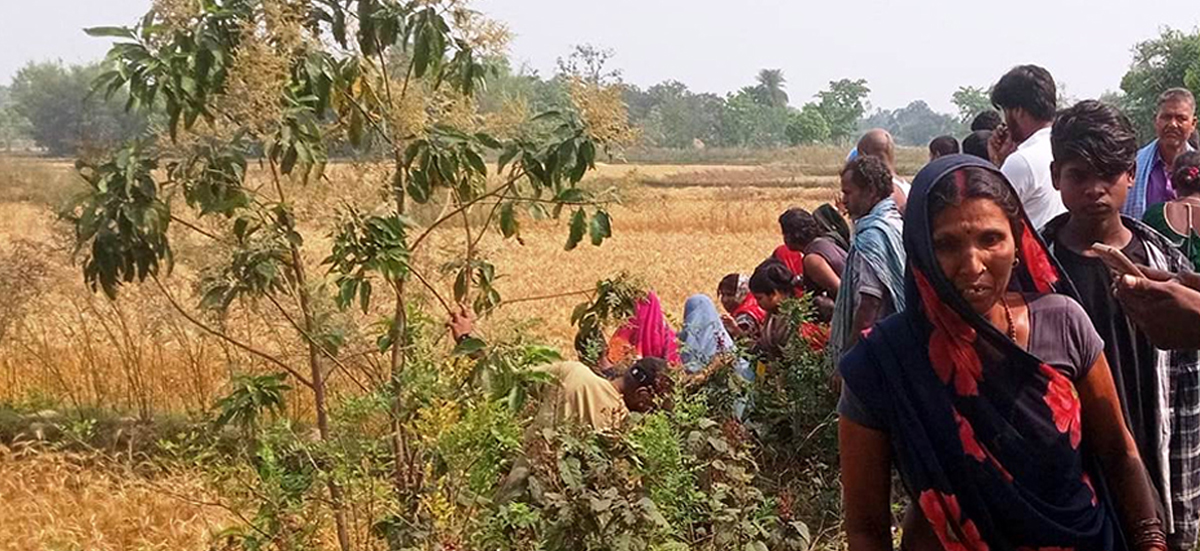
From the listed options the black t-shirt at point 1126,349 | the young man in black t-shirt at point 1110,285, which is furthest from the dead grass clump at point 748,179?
the black t-shirt at point 1126,349

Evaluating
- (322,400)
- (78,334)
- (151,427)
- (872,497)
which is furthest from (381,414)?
(78,334)

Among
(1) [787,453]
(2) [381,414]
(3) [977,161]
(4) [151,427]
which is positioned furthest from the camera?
(4) [151,427]

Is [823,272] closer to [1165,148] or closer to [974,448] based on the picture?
[1165,148]

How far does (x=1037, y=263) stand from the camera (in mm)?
2191

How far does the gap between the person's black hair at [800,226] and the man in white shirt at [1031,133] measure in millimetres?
1317

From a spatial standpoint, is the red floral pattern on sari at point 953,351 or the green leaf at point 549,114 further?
the green leaf at point 549,114

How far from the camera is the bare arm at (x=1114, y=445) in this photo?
85.7 inches

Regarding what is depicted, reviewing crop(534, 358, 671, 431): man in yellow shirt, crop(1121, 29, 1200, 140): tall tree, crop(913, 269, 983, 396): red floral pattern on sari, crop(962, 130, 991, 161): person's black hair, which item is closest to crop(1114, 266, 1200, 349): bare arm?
crop(913, 269, 983, 396): red floral pattern on sari

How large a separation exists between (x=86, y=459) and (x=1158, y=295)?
489 centimetres

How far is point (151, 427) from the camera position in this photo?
6.63 meters

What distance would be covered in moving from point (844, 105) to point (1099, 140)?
8498cm

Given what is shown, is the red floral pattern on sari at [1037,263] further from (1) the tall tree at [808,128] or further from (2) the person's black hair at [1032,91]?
(1) the tall tree at [808,128]

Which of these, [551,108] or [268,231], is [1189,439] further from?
[268,231]

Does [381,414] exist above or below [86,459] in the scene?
above
